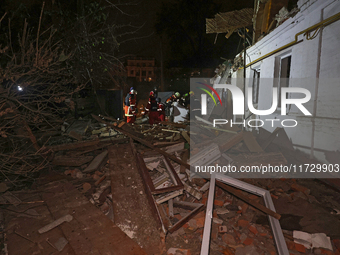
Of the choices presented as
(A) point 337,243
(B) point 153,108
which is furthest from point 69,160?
(B) point 153,108

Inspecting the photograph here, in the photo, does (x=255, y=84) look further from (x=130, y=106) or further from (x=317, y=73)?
(x=130, y=106)

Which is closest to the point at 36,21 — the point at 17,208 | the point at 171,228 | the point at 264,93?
the point at 17,208

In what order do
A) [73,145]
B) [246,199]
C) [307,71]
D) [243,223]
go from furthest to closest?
[73,145], [307,71], [246,199], [243,223]

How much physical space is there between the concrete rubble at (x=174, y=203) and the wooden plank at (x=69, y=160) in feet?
0.08

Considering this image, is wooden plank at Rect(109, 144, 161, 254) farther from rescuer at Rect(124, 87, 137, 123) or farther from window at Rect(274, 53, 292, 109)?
window at Rect(274, 53, 292, 109)

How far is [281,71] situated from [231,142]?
3601 mm

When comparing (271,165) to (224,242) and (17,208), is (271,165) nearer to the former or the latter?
(224,242)

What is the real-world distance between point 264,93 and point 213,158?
14.3 ft

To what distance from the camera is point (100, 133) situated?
7.60 meters

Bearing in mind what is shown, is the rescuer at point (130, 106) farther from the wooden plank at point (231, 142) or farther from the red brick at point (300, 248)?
the red brick at point (300, 248)

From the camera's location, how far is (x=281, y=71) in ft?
22.6

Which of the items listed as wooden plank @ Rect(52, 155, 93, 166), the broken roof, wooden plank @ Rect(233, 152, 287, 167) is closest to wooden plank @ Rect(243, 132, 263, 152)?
wooden plank @ Rect(233, 152, 287, 167)

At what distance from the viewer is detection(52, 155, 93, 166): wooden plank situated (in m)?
5.01

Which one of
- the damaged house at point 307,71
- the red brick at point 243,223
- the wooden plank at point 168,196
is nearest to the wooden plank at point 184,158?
the wooden plank at point 168,196
